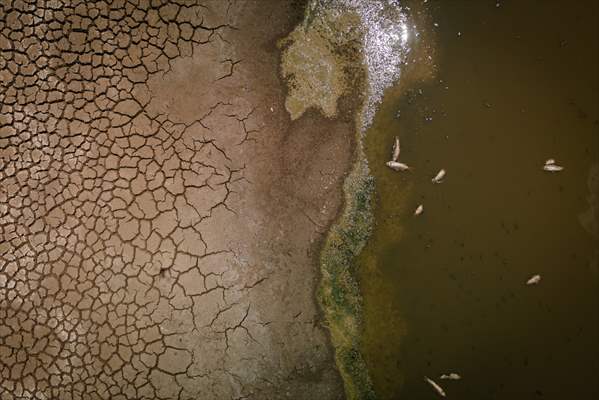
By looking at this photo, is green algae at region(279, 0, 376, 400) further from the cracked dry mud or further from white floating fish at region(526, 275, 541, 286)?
white floating fish at region(526, 275, 541, 286)

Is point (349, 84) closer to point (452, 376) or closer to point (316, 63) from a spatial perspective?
point (316, 63)

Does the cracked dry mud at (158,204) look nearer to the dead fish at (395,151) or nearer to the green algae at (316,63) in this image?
the green algae at (316,63)

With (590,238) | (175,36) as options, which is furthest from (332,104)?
(590,238)

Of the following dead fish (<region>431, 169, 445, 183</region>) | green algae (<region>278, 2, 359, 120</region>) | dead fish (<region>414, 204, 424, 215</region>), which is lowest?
dead fish (<region>414, 204, 424, 215</region>)

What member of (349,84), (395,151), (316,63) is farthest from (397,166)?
(316,63)

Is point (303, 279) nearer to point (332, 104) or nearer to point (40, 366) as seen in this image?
point (332, 104)

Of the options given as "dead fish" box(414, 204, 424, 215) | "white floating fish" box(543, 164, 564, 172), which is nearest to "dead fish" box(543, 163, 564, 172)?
"white floating fish" box(543, 164, 564, 172)

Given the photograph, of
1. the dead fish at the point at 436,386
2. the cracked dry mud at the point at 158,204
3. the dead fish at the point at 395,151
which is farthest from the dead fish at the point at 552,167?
the dead fish at the point at 436,386
